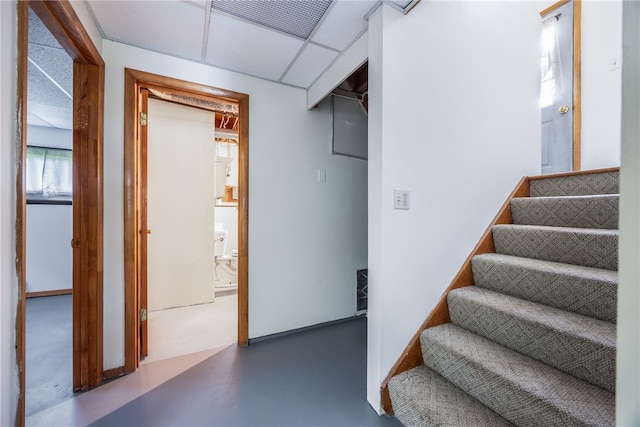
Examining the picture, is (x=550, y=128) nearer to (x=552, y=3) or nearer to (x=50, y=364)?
(x=552, y=3)

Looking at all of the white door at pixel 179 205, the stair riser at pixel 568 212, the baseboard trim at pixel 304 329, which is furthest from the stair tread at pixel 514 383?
the white door at pixel 179 205

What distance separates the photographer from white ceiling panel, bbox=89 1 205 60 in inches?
56.7

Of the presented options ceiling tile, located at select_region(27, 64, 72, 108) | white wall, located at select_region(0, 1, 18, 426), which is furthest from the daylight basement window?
white wall, located at select_region(0, 1, 18, 426)

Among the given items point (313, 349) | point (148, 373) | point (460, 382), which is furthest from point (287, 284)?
point (460, 382)

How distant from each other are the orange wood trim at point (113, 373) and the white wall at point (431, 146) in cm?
162

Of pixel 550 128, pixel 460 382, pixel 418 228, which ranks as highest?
pixel 550 128

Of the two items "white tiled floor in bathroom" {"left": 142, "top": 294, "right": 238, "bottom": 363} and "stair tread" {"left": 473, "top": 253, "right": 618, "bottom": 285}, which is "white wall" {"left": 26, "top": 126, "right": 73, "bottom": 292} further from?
"stair tread" {"left": 473, "top": 253, "right": 618, "bottom": 285}

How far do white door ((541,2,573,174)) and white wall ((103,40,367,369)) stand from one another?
192cm

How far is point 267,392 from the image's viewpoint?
158 centimetres

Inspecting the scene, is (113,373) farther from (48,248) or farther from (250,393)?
(48,248)

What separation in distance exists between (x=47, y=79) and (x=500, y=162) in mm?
3845

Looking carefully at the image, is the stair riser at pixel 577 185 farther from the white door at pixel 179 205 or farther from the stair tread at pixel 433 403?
the white door at pixel 179 205

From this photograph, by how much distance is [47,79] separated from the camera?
2.29 meters

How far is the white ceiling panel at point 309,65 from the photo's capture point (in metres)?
1.87
